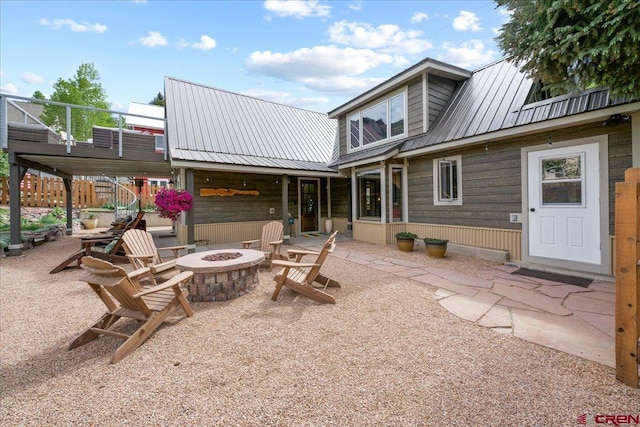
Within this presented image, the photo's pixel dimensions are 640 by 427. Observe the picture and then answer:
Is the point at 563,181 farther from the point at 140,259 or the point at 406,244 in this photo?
the point at 140,259

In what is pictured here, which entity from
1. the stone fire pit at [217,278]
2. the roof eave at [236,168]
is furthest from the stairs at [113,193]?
the stone fire pit at [217,278]

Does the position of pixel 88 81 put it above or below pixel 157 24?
above

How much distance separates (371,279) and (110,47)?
13461 millimetres

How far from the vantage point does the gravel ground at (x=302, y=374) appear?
1896mm

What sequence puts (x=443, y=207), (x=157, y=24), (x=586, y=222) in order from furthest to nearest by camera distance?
(x=157, y=24) < (x=443, y=207) < (x=586, y=222)

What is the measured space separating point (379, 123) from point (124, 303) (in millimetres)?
8557

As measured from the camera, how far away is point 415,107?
8.13 m

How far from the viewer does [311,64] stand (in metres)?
26.7

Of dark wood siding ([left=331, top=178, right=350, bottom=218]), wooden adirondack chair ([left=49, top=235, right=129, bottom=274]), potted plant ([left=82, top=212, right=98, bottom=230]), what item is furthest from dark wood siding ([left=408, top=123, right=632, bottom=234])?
potted plant ([left=82, top=212, right=98, bottom=230])

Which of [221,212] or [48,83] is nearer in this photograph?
[221,212]

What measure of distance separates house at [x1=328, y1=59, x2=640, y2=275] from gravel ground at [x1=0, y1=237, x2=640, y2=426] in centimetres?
348

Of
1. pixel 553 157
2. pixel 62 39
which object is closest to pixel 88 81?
pixel 62 39

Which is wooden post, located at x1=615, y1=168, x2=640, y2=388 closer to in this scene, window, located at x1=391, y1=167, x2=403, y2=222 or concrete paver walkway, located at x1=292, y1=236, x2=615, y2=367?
concrete paver walkway, located at x1=292, y1=236, x2=615, y2=367

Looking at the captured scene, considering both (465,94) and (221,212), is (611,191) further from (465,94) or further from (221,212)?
(221,212)
